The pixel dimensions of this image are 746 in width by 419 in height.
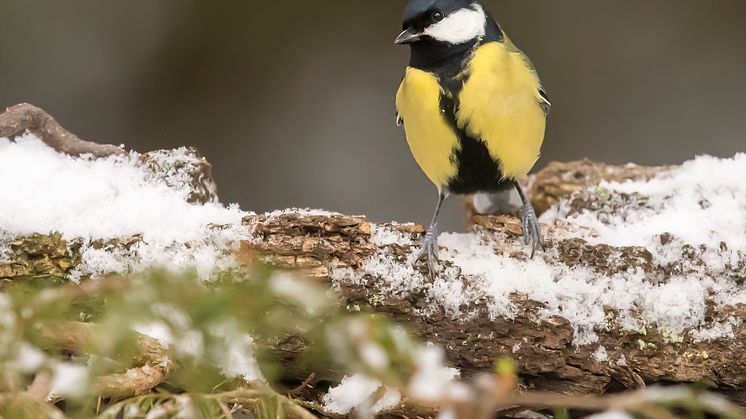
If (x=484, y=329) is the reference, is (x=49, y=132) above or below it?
above

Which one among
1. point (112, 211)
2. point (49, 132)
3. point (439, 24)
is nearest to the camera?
point (112, 211)

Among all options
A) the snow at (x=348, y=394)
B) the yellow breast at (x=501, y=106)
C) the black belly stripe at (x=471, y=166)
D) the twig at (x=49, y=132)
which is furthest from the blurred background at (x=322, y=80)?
the snow at (x=348, y=394)

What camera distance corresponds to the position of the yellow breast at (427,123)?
4.09ft

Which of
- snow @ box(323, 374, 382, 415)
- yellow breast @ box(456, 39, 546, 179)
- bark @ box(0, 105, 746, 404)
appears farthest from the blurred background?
snow @ box(323, 374, 382, 415)

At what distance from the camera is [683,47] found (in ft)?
6.75

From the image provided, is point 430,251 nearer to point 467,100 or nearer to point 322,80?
point 467,100

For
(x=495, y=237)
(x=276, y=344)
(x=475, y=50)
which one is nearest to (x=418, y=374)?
(x=276, y=344)

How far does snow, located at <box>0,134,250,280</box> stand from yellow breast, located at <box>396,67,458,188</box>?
34cm

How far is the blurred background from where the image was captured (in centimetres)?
197

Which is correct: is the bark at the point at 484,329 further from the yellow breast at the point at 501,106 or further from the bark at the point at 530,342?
the yellow breast at the point at 501,106

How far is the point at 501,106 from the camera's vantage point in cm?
123

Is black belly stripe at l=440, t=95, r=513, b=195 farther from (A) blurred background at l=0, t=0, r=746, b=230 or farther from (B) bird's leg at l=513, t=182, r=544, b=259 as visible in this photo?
(A) blurred background at l=0, t=0, r=746, b=230

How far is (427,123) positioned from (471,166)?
114mm

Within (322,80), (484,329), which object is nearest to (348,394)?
(484,329)
